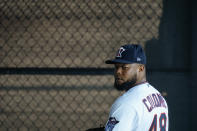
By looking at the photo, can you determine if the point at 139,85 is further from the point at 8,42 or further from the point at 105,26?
the point at 8,42

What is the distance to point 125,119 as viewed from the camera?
1615 mm

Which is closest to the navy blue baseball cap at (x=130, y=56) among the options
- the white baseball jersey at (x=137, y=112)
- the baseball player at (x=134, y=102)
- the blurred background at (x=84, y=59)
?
the baseball player at (x=134, y=102)

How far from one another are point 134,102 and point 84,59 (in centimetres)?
155

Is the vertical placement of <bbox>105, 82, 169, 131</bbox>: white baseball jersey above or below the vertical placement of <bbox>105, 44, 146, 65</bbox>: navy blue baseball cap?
below

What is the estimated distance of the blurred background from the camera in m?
3.12

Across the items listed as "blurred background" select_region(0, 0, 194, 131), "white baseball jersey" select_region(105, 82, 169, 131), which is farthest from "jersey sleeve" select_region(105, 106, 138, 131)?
"blurred background" select_region(0, 0, 194, 131)

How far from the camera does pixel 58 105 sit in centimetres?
312

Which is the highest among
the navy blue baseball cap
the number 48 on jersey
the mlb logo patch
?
the navy blue baseball cap

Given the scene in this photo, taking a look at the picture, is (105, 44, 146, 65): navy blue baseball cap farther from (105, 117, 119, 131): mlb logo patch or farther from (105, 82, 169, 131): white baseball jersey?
(105, 117, 119, 131): mlb logo patch

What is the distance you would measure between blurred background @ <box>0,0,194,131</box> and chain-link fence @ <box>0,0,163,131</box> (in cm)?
1

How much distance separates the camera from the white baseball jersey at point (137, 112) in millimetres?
1624

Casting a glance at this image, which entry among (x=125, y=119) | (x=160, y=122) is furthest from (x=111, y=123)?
(x=160, y=122)

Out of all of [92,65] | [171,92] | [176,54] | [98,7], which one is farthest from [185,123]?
[98,7]

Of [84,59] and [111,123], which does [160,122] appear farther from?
Answer: [84,59]
